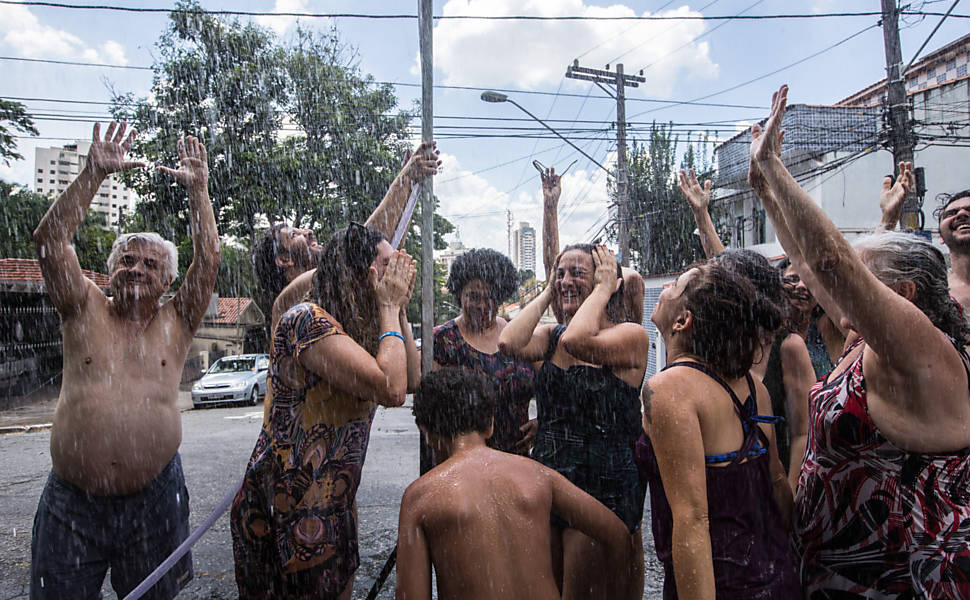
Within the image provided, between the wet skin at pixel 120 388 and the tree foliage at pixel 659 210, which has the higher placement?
the tree foliage at pixel 659 210

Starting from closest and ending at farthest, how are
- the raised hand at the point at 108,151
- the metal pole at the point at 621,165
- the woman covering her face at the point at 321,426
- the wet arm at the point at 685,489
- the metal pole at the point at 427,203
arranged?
the wet arm at the point at 685,489, the woman covering her face at the point at 321,426, the raised hand at the point at 108,151, the metal pole at the point at 427,203, the metal pole at the point at 621,165

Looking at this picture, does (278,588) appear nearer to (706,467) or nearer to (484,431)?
(484,431)

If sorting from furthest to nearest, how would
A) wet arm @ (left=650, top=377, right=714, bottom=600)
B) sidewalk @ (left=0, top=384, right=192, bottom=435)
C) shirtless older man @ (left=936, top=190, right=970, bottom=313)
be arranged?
sidewalk @ (left=0, top=384, right=192, bottom=435)
shirtless older man @ (left=936, top=190, right=970, bottom=313)
wet arm @ (left=650, top=377, right=714, bottom=600)

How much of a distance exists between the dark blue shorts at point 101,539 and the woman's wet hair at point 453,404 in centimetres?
123

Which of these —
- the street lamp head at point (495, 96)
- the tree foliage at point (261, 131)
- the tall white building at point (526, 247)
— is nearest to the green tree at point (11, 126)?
A: the tree foliage at point (261, 131)

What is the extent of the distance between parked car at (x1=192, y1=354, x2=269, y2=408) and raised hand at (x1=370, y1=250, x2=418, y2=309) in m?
13.6

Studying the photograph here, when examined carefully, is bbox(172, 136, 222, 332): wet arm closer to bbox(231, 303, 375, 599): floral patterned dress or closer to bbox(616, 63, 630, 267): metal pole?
bbox(231, 303, 375, 599): floral patterned dress

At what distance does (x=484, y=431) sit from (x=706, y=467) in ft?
2.38

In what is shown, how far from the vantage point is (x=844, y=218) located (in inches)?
696

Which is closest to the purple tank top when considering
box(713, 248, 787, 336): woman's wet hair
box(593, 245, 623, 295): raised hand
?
box(713, 248, 787, 336): woman's wet hair

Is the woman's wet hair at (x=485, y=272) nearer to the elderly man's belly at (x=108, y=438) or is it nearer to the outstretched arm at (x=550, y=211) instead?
the outstretched arm at (x=550, y=211)

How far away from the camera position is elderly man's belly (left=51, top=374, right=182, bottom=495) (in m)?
2.12

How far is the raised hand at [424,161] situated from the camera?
Result: 8.24ft

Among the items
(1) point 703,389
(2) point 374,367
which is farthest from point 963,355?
(2) point 374,367
